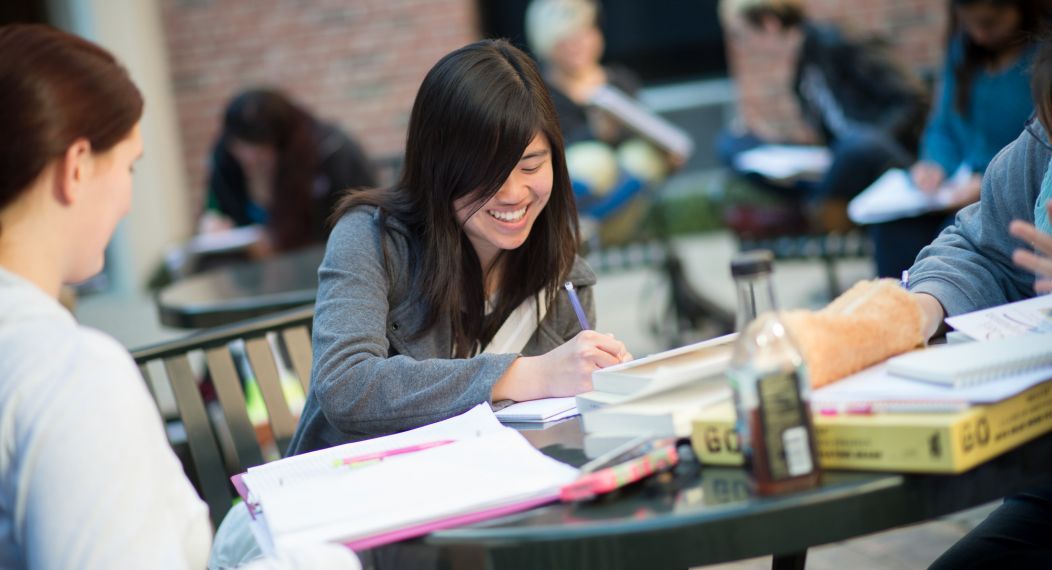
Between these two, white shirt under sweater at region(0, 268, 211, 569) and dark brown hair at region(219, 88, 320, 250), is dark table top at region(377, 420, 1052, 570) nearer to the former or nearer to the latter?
white shirt under sweater at region(0, 268, 211, 569)

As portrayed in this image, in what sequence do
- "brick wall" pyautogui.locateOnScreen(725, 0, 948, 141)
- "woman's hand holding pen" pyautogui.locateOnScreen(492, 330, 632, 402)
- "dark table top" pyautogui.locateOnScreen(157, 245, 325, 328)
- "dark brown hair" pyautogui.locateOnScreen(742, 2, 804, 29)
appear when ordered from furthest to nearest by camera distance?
1. "brick wall" pyautogui.locateOnScreen(725, 0, 948, 141)
2. "dark brown hair" pyautogui.locateOnScreen(742, 2, 804, 29)
3. "dark table top" pyautogui.locateOnScreen(157, 245, 325, 328)
4. "woman's hand holding pen" pyautogui.locateOnScreen(492, 330, 632, 402)

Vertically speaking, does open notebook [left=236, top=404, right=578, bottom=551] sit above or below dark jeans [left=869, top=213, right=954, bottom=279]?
above

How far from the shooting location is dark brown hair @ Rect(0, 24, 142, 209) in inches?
45.0

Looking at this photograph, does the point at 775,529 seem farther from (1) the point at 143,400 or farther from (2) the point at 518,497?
(1) the point at 143,400

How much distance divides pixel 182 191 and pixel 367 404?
761 cm

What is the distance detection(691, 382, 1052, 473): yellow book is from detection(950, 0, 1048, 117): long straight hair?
9.00ft

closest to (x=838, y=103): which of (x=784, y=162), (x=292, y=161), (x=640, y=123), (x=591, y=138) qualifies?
(x=784, y=162)

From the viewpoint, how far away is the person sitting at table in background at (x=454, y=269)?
66.6 inches

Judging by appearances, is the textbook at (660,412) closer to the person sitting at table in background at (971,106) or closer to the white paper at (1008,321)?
the white paper at (1008,321)

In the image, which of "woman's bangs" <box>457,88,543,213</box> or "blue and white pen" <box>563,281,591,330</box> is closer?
"woman's bangs" <box>457,88,543,213</box>

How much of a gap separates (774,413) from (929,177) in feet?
9.63

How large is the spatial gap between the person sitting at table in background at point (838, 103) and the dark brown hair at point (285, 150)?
1.88m

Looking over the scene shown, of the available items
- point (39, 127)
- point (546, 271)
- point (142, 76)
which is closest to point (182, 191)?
point (142, 76)

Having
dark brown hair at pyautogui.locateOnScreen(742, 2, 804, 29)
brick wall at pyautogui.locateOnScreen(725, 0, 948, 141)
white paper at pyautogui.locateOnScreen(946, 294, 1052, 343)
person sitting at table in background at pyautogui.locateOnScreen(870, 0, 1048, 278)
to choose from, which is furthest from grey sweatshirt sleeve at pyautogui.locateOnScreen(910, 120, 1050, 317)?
brick wall at pyautogui.locateOnScreen(725, 0, 948, 141)
